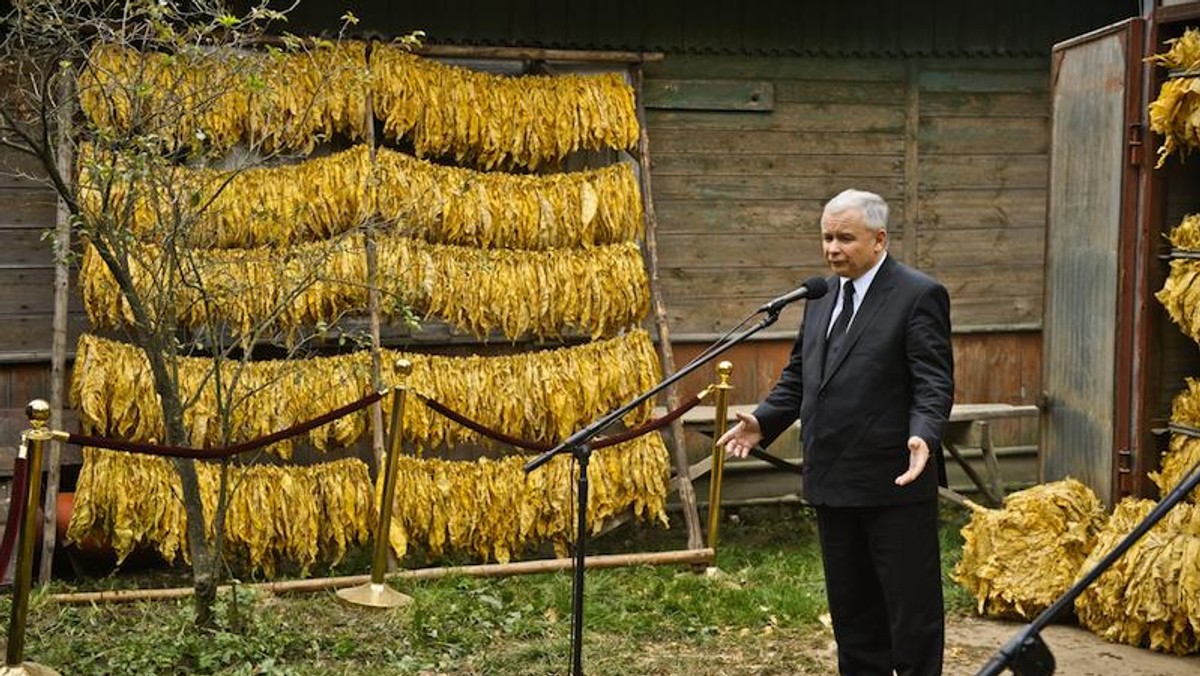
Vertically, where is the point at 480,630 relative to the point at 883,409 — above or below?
below

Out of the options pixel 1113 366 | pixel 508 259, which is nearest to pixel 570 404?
pixel 508 259

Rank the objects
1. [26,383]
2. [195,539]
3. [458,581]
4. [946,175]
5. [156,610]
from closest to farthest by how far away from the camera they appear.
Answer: [195,539] < [156,610] < [458,581] < [26,383] < [946,175]

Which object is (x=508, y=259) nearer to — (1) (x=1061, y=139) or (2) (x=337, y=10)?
(2) (x=337, y=10)

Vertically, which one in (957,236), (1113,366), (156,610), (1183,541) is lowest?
(156,610)

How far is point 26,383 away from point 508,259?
9.82ft

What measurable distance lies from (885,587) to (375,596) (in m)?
3.31

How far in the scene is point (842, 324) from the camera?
19.4ft

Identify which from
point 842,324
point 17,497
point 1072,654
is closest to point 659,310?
point 1072,654

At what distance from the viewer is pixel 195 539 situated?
7352mm

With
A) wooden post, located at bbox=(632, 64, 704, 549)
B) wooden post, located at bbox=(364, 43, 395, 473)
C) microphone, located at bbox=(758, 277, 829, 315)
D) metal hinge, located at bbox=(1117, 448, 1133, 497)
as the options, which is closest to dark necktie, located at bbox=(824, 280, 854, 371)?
microphone, located at bbox=(758, 277, 829, 315)

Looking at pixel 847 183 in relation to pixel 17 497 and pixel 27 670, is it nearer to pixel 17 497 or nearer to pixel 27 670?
pixel 17 497

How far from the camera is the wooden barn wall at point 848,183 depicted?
35.1 feet

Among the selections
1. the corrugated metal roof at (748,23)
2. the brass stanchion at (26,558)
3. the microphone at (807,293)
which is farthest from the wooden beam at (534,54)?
the microphone at (807,293)

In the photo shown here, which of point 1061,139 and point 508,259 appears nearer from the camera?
point 1061,139
